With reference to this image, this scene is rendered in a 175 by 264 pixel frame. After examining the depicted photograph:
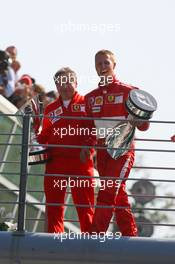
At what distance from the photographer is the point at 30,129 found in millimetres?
11297

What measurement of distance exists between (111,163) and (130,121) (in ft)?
1.71

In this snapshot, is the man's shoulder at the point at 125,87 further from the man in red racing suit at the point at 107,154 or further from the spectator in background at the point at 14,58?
the spectator in background at the point at 14,58

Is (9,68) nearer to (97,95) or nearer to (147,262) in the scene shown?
(97,95)

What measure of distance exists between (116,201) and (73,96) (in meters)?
1.19

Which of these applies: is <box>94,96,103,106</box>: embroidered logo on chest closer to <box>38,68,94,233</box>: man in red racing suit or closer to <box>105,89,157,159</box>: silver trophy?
<box>38,68,94,233</box>: man in red racing suit

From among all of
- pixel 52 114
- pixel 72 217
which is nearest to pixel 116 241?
pixel 52 114

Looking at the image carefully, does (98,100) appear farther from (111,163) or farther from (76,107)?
(111,163)

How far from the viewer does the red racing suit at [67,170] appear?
11.9 meters

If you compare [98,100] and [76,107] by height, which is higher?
[98,100]

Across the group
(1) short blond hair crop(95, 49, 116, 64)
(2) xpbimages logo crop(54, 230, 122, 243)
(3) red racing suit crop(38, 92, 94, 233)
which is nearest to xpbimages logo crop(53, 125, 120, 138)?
(3) red racing suit crop(38, 92, 94, 233)

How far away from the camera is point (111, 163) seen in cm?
1153

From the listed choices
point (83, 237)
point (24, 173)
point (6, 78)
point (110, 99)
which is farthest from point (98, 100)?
point (6, 78)

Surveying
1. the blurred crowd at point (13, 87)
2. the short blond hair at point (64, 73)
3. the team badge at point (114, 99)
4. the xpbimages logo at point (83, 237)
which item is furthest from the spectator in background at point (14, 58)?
the xpbimages logo at point (83, 237)

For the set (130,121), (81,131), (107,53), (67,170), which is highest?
(107,53)
